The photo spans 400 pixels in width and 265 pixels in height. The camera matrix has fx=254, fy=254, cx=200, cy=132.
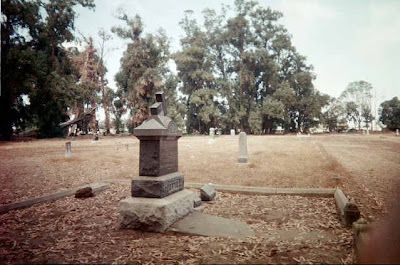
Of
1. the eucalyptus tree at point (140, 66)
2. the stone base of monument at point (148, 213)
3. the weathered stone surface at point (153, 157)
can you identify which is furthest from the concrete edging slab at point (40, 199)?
the eucalyptus tree at point (140, 66)

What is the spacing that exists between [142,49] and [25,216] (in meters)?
35.4

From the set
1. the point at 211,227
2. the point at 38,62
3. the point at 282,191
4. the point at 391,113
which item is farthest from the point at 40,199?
the point at 391,113

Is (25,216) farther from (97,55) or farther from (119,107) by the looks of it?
(119,107)

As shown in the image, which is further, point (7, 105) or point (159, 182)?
point (7, 105)

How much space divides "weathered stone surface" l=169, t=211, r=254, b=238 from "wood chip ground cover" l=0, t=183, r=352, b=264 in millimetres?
172

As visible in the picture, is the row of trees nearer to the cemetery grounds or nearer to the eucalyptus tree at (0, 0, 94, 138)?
the eucalyptus tree at (0, 0, 94, 138)

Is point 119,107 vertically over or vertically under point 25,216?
over

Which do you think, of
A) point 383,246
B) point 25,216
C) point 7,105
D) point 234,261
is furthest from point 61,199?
point 7,105

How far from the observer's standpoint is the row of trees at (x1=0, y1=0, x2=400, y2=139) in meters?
28.0

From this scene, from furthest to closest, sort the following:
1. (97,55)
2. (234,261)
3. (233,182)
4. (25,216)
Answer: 1. (97,55)
2. (233,182)
3. (25,216)
4. (234,261)

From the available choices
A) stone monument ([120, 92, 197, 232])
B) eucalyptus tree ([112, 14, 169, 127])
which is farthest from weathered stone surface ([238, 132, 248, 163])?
eucalyptus tree ([112, 14, 169, 127])

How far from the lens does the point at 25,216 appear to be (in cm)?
533

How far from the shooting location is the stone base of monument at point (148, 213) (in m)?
4.38

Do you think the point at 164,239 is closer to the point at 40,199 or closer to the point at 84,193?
the point at 84,193
